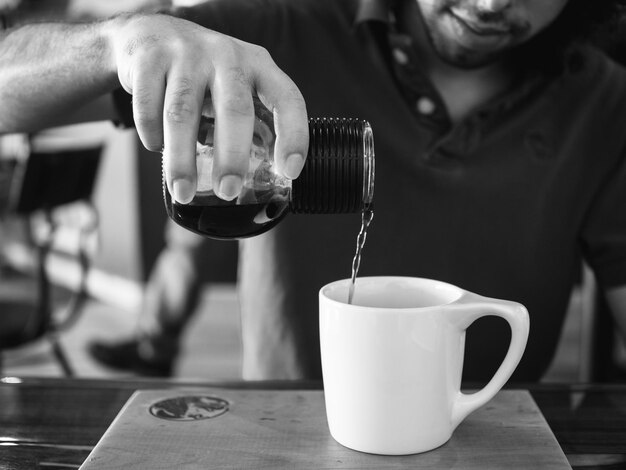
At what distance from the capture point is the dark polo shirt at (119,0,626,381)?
4.08ft

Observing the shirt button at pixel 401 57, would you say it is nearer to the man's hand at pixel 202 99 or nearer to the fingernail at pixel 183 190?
the man's hand at pixel 202 99

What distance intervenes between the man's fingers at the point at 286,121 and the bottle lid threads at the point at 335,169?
0.05 meters

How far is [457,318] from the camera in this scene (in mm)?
716

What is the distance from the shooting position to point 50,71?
3.19 ft

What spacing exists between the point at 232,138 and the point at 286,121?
6 cm

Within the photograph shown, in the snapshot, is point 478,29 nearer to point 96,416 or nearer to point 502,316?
point 502,316

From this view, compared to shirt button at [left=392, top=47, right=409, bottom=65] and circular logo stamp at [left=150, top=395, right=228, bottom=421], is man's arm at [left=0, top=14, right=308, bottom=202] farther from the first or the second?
shirt button at [left=392, top=47, right=409, bottom=65]

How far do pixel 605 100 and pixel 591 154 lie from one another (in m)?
0.11

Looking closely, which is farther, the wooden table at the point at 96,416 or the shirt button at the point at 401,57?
the shirt button at the point at 401,57

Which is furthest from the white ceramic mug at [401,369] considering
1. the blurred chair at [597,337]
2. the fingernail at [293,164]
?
the blurred chair at [597,337]

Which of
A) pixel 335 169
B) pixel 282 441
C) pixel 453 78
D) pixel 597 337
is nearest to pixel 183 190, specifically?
pixel 335 169

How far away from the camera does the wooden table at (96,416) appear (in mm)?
764

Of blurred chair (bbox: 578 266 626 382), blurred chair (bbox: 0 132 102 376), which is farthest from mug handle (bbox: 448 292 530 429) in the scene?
blurred chair (bbox: 0 132 102 376)

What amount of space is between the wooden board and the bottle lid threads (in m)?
0.24
